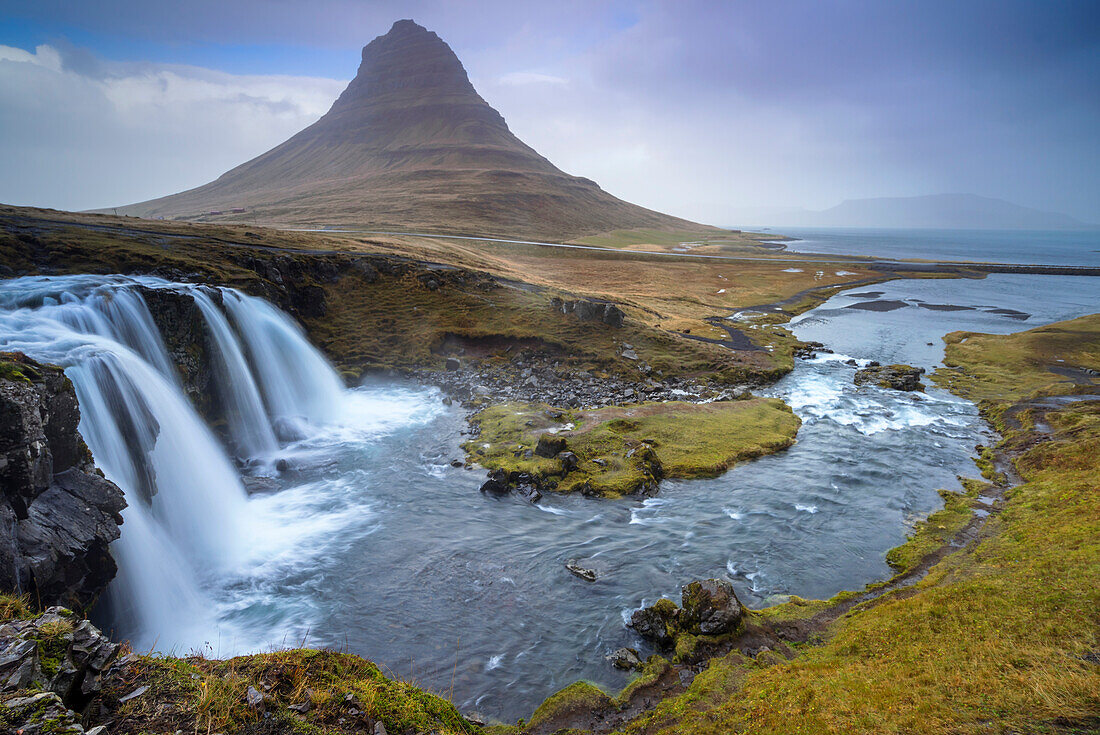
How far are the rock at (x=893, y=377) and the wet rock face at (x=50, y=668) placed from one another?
47762 millimetres

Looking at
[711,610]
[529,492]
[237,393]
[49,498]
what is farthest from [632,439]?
[49,498]

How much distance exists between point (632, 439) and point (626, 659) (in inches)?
620

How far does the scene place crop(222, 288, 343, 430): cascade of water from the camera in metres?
34.0

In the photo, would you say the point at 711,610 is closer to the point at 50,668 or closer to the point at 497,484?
the point at 497,484

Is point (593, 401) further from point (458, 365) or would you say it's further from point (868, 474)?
point (868, 474)

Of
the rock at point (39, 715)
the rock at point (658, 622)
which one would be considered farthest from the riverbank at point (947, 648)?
the rock at point (39, 715)

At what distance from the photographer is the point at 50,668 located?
734cm

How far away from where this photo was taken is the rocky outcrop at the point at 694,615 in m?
14.9

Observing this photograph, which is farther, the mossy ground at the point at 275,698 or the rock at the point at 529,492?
the rock at the point at 529,492

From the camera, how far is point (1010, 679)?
32.7ft

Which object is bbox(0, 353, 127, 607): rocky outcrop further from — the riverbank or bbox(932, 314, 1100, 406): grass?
bbox(932, 314, 1100, 406): grass

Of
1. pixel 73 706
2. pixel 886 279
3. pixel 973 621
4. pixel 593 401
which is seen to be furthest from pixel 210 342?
pixel 886 279

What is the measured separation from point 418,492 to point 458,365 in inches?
758

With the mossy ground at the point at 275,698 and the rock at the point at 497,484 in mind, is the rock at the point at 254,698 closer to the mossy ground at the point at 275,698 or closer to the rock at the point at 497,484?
the mossy ground at the point at 275,698
